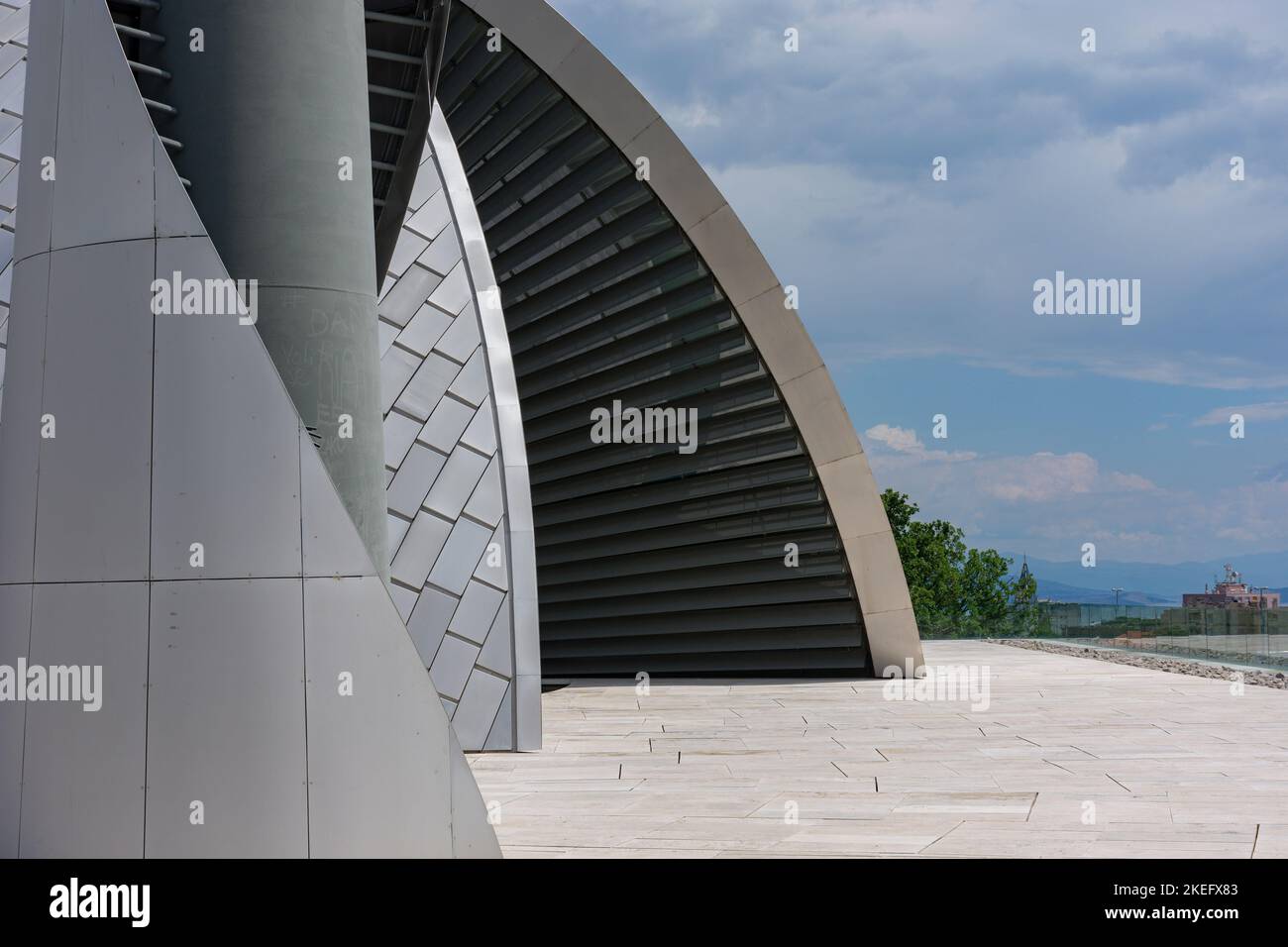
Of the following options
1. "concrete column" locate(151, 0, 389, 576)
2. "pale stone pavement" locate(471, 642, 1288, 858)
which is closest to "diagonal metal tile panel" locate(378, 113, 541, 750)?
"pale stone pavement" locate(471, 642, 1288, 858)

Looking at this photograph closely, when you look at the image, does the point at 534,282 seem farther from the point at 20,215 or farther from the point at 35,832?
the point at 35,832

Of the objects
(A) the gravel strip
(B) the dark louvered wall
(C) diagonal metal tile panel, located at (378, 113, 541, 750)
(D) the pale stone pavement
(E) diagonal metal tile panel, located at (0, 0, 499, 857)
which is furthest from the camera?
(A) the gravel strip

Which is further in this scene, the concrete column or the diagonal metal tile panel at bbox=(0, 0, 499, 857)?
the concrete column

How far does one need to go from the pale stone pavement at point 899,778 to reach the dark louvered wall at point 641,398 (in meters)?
3.53

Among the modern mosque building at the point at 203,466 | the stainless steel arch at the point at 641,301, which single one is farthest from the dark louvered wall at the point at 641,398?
the modern mosque building at the point at 203,466

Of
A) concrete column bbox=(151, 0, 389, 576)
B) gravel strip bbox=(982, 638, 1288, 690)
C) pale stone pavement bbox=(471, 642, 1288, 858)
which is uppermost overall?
concrete column bbox=(151, 0, 389, 576)

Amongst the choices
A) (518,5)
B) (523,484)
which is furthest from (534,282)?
(523,484)

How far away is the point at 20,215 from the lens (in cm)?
630

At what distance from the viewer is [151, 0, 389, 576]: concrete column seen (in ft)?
20.4

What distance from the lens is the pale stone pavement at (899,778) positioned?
295 inches

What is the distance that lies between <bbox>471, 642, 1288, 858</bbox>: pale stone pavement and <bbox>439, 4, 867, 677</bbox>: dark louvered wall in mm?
3532

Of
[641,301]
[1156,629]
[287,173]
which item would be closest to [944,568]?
[1156,629]

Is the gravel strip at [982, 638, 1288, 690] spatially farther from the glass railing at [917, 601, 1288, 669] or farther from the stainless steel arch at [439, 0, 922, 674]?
the stainless steel arch at [439, 0, 922, 674]

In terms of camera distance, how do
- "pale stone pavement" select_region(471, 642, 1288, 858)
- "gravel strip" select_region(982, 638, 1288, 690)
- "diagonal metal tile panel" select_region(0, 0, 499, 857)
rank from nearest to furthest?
1. "diagonal metal tile panel" select_region(0, 0, 499, 857)
2. "pale stone pavement" select_region(471, 642, 1288, 858)
3. "gravel strip" select_region(982, 638, 1288, 690)
